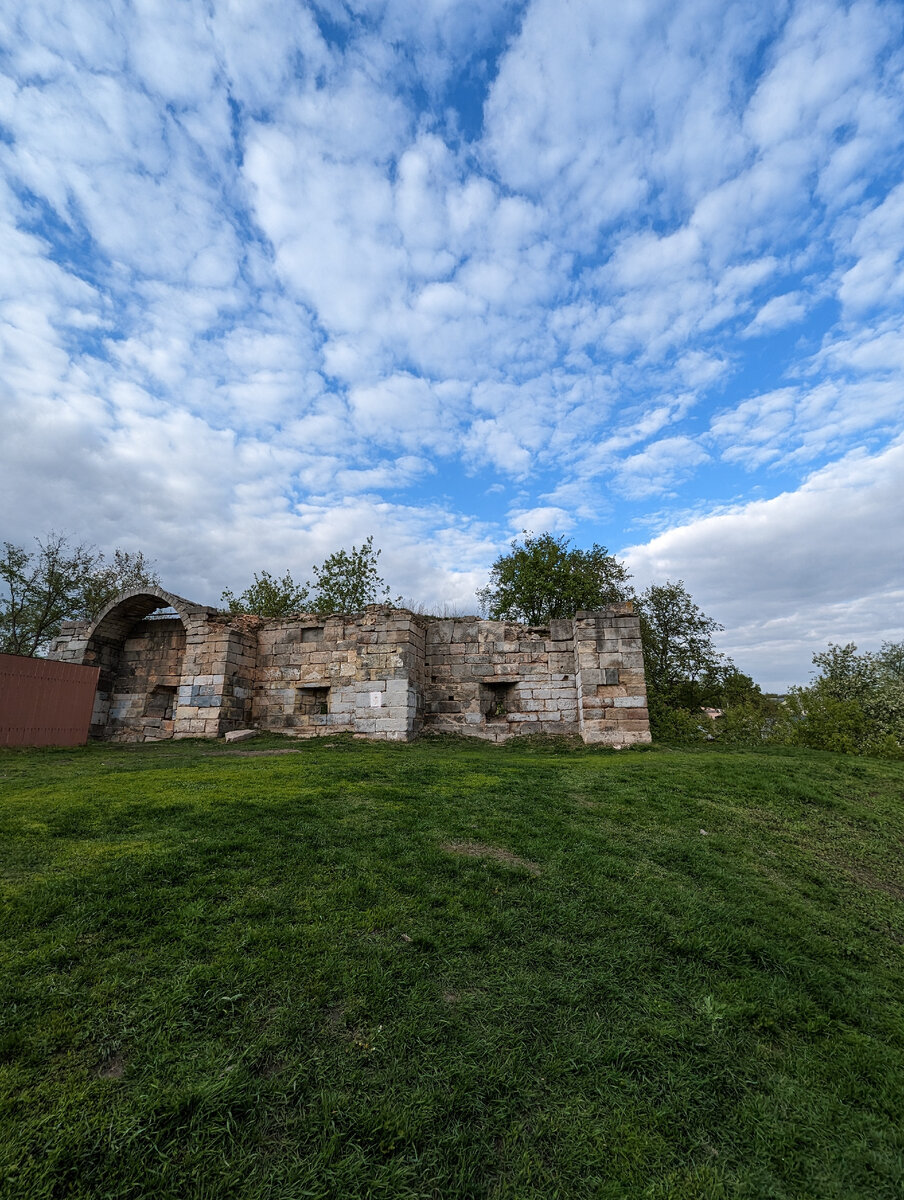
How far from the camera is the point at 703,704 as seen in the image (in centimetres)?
2852

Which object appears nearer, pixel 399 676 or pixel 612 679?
pixel 612 679

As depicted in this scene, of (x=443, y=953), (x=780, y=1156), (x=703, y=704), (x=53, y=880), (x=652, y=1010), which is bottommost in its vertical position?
(x=780, y=1156)

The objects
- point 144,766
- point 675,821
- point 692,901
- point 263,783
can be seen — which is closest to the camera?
point 692,901

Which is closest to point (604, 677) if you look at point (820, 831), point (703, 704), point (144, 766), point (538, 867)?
point (820, 831)

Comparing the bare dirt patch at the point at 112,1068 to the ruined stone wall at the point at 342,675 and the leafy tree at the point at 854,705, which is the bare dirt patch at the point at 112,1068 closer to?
the ruined stone wall at the point at 342,675

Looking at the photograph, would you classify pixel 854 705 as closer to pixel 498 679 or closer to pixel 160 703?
pixel 498 679

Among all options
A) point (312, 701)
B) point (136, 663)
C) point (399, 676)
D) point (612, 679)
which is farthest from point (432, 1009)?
point (136, 663)

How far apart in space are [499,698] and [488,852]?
886 cm

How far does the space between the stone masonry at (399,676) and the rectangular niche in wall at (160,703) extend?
0.36 m

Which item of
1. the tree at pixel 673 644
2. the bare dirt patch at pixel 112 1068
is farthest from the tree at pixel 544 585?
the bare dirt patch at pixel 112 1068

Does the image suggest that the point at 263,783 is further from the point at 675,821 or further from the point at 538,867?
the point at 675,821

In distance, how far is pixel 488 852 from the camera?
16.8ft

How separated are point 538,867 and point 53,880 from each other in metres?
3.78

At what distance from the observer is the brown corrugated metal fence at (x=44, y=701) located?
1262 cm
